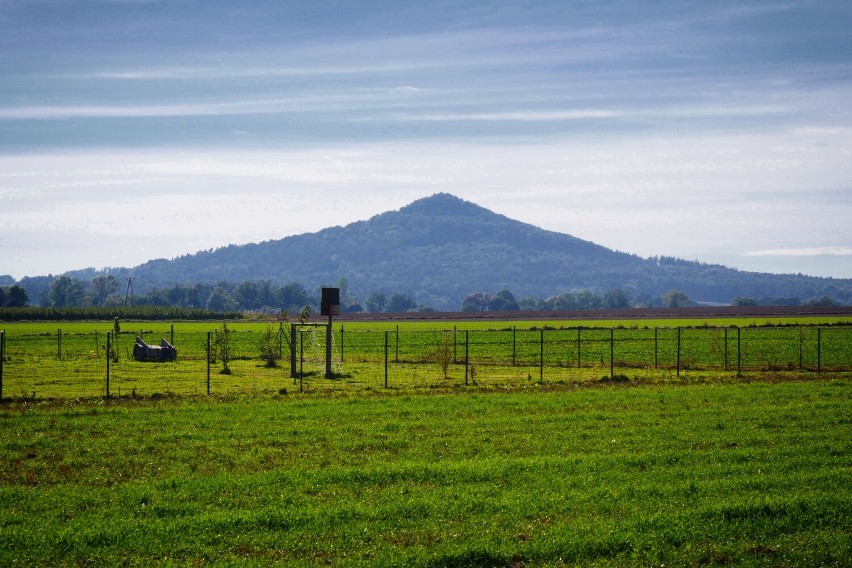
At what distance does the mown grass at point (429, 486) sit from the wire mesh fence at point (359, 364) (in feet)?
27.9

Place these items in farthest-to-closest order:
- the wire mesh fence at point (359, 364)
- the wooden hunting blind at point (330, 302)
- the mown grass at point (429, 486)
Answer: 1. the wooden hunting blind at point (330, 302)
2. the wire mesh fence at point (359, 364)
3. the mown grass at point (429, 486)

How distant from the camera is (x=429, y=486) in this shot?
1479cm

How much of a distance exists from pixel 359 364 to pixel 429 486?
32.9m

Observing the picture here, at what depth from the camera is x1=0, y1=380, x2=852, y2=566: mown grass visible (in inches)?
453

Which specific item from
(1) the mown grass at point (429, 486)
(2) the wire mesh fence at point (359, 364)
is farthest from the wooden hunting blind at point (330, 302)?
(1) the mown grass at point (429, 486)

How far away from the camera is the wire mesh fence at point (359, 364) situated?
3381 centimetres

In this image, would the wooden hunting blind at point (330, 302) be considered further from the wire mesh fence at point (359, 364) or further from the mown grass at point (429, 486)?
the mown grass at point (429, 486)

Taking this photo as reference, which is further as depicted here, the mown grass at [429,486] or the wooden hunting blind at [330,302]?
the wooden hunting blind at [330,302]

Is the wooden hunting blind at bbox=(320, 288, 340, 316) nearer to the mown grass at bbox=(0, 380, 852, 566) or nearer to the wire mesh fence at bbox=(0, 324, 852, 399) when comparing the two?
the wire mesh fence at bbox=(0, 324, 852, 399)

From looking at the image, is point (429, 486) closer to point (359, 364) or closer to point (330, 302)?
point (330, 302)

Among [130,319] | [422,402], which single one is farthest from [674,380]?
[130,319]

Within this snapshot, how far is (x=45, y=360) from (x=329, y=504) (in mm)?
38881

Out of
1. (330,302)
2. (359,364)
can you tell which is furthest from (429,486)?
(359,364)

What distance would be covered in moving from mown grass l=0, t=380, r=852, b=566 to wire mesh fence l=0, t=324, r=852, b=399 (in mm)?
8505
